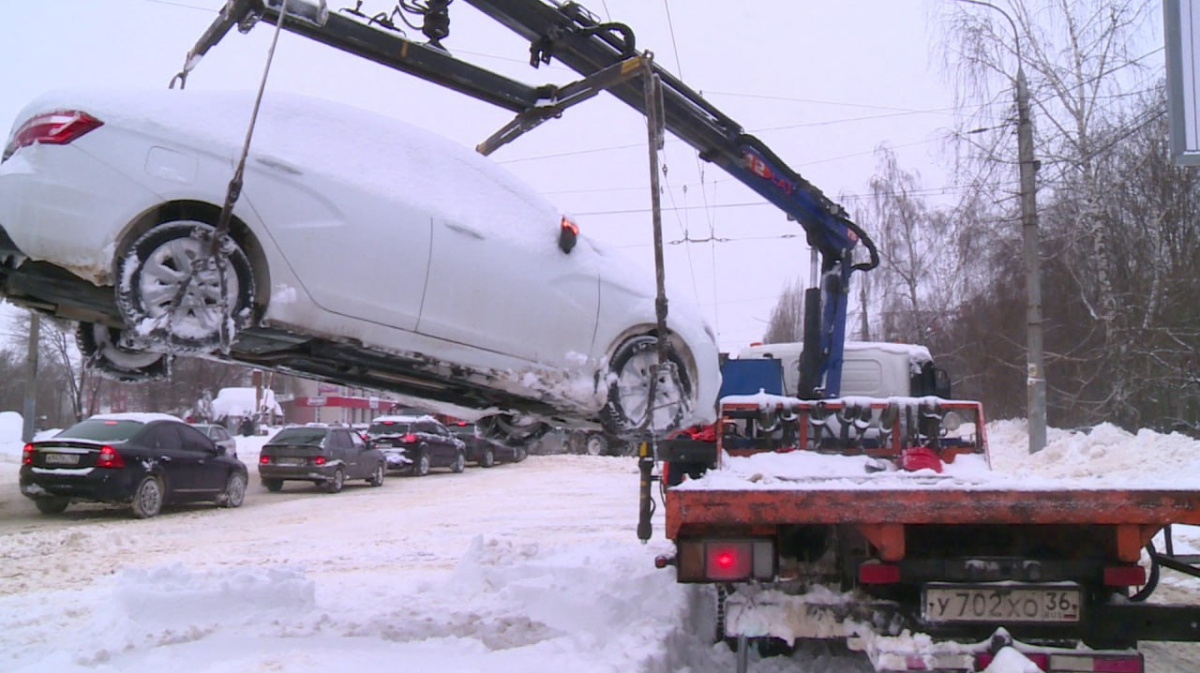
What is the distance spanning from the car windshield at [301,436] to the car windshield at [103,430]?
4404 mm

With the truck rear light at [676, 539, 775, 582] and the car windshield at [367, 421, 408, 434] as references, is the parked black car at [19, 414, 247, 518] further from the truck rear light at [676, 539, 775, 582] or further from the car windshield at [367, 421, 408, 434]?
the truck rear light at [676, 539, 775, 582]

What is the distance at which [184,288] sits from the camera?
430 cm

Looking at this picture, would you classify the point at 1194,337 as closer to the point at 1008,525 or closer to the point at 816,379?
the point at 816,379

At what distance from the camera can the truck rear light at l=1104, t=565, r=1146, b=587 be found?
3639 mm

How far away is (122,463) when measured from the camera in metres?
11.6

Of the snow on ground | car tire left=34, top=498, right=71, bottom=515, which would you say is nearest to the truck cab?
the snow on ground

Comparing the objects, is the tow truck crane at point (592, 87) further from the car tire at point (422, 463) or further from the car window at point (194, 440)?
the car tire at point (422, 463)

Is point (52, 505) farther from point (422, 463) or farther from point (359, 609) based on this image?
point (422, 463)

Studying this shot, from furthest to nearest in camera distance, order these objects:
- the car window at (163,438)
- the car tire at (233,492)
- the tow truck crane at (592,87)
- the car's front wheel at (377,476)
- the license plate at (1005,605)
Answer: the car's front wheel at (377,476), the car tire at (233,492), the car window at (163,438), the tow truck crane at (592,87), the license plate at (1005,605)

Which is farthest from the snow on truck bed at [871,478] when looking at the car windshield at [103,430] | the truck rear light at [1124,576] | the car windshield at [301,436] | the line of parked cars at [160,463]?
the car windshield at [301,436]

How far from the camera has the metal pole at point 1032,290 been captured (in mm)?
15062

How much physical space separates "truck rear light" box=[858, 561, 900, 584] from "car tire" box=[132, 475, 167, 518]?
35.4 feet

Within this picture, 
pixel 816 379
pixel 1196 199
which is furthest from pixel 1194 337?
pixel 816 379

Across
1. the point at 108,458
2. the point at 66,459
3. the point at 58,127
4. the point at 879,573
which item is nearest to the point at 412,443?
the point at 108,458
